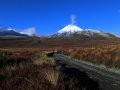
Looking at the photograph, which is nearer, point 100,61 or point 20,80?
point 20,80

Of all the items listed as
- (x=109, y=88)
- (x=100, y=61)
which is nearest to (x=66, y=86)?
(x=109, y=88)

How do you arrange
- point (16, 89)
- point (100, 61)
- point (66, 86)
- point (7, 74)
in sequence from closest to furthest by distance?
point (16, 89), point (66, 86), point (7, 74), point (100, 61)

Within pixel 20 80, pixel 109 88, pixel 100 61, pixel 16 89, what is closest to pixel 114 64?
pixel 100 61

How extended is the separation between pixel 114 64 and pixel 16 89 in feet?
52.1

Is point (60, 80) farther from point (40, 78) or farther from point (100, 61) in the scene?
point (100, 61)

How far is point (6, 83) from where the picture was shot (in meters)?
10.3

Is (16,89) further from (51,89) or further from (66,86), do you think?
(66,86)

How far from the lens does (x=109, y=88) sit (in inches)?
467

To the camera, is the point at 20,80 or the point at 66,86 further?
the point at 20,80

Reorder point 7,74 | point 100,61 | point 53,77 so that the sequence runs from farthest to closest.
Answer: point 100,61
point 7,74
point 53,77

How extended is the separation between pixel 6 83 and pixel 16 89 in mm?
918

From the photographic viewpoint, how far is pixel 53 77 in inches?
432

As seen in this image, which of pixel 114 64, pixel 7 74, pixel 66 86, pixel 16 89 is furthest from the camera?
pixel 114 64

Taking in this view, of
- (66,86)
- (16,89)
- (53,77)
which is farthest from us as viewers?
(53,77)
